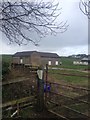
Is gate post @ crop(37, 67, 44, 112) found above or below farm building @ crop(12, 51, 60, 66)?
below

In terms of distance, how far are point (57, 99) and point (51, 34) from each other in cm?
212

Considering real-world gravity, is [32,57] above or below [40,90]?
above

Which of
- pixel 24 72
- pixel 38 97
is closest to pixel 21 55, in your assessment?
pixel 24 72

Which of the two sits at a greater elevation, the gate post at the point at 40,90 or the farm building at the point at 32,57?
the farm building at the point at 32,57

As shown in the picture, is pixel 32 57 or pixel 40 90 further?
pixel 32 57

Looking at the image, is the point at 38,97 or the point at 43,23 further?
the point at 43,23

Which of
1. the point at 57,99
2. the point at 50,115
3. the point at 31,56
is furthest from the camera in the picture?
the point at 31,56

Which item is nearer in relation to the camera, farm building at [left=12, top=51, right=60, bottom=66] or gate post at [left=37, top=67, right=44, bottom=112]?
gate post at [left=37, top=67, right=44, bottom=112]

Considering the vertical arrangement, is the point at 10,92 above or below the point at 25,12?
below

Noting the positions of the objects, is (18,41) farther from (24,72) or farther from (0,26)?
(24,72)

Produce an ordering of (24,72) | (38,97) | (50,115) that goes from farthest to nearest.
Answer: (24,72), (38,97), (50,115)

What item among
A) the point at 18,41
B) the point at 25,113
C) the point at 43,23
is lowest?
the point at 25,113

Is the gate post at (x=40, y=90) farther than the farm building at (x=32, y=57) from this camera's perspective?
No

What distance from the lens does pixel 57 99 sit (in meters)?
7.62
